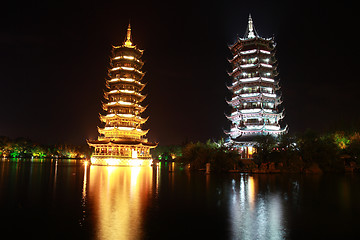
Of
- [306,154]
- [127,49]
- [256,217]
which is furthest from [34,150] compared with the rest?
[256,217]

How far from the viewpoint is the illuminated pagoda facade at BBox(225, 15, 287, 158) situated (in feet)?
149

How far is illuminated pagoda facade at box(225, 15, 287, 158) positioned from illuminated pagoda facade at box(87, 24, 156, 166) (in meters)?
17.6

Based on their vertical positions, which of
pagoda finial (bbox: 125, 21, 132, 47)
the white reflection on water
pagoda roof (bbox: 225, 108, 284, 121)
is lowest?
the white reflection on water

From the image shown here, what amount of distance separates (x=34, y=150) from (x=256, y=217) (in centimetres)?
9964

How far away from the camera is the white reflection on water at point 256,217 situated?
7363 mm

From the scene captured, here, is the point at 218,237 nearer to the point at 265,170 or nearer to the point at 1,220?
the point at 1,220

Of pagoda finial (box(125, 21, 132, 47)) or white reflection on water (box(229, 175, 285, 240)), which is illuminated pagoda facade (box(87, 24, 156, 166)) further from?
white reflection on water (box(229, 175, 285, 240))

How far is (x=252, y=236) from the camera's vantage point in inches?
280

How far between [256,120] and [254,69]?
31.0ft

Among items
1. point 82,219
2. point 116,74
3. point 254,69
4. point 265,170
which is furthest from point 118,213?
point 116,74

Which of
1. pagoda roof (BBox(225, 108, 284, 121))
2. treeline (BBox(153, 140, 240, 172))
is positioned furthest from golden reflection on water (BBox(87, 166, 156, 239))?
pagoda roof (BBox(225, 108, 284, 121))

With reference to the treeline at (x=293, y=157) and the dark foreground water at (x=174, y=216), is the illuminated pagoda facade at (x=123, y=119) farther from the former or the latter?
the dark foreground water at (x=174, y=216)

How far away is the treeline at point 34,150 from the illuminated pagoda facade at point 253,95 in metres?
68.0

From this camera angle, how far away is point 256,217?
916 cm
